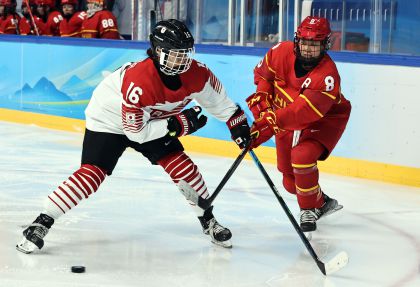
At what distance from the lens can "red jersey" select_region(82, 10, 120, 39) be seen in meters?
7.76

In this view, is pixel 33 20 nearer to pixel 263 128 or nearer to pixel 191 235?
pixel 191 235

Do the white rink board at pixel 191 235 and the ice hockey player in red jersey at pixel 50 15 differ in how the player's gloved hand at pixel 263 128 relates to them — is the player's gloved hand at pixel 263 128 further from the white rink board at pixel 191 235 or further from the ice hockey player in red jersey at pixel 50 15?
the ice hockey player in red jersey at pixel 50 15

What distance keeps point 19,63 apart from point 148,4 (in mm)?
1188

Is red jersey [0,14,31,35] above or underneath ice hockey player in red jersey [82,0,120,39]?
underneath

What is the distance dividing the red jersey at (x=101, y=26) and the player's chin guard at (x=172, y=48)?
4446mm

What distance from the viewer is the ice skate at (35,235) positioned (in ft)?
11.5

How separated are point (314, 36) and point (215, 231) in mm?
869

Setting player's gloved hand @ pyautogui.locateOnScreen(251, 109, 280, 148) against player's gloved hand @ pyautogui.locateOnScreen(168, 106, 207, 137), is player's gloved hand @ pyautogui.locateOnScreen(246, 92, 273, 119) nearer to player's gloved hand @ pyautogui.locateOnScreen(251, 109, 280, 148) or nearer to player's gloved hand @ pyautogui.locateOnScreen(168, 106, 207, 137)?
player's gloved hand @ pyautogui.locateOnScreen(251, 109, 280, 148)

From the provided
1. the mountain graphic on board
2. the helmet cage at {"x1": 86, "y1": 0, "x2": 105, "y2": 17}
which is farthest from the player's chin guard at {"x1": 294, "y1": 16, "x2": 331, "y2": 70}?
the helmet cage at {"x1": 86, "y1": 0, "x2": 105, "y2": 17}

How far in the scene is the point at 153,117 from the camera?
353cm

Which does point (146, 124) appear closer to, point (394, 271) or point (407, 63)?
point (394, 271)

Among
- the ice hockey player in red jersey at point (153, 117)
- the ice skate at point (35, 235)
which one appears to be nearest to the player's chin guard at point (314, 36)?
the ice hockey player in red jersey at point (153, 117)

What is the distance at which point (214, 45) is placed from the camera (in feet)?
20.9

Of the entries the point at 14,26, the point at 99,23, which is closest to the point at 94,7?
the point at 99,23
